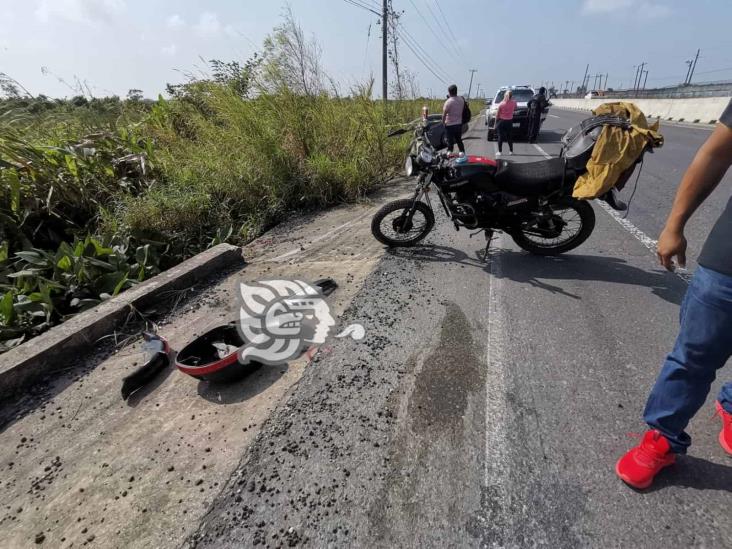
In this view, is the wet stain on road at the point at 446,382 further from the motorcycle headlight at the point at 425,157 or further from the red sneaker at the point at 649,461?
the motorcycle headlight at the point at 425,157

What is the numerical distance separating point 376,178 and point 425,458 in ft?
18.8

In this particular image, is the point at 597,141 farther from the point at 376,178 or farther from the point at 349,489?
the point at 376,178

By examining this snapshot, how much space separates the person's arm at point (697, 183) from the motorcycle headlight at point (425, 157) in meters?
2.41

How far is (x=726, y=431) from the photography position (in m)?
1.58

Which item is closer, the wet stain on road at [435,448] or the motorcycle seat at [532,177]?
the wet stain on road at [435,448]

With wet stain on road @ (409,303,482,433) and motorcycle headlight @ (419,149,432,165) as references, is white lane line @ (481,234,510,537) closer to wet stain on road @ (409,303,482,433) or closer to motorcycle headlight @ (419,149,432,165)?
wet stain on road @ (409,303,482,433)

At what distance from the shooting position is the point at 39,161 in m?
4.01

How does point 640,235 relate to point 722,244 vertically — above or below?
below

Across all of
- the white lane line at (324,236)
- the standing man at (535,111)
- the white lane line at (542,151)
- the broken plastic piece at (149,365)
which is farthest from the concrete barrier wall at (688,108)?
the broken plastic piece at (149,365)

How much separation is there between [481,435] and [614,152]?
2.58 m

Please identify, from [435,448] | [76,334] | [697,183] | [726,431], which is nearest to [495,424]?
[435,448]

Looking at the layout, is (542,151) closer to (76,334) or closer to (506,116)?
(506,116)

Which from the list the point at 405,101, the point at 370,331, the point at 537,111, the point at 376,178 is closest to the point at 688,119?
the point at 537,111

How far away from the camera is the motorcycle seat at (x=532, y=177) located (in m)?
3.21
